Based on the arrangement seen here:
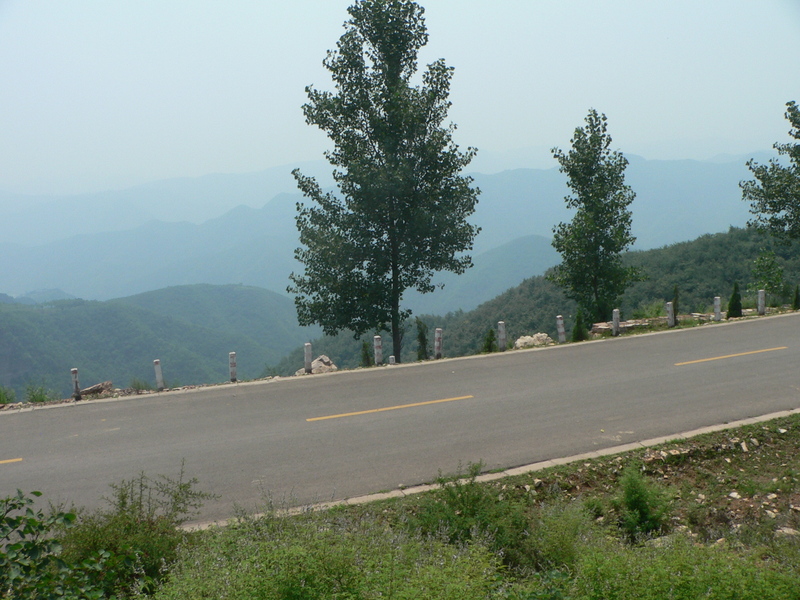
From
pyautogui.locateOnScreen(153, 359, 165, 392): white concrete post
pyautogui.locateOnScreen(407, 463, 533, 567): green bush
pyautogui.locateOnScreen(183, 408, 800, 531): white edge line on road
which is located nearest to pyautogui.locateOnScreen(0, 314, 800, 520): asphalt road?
pyautogui.locateOnScreen(183, 408, 800, 531): white edge line on road

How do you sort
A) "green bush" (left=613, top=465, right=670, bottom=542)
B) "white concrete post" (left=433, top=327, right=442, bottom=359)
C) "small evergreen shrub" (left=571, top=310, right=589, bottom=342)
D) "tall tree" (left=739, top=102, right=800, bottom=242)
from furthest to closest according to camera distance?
"tall tree" (left=739, top=102, right=800, bottom=242)
"small evergreen shrub" (left=571, top=310, right=589, bottom=342)
"white concrete post" (left=433, top=327, right=442, bottom=359)
"green bush" (left=613, top=465, right=670, bottom=542)

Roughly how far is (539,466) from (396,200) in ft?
49.1

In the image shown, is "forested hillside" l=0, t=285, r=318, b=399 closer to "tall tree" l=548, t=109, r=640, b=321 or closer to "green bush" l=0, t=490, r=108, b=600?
"tall tree" l=548, t=109, r=640, b=321

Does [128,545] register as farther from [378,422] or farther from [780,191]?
[780,191]

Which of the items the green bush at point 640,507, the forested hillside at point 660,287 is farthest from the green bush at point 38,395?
the forested hillside at point 660,287

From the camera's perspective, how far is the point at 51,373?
126750mm

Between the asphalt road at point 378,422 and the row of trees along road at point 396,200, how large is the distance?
7.78 metres

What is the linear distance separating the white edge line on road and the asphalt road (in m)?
0.18

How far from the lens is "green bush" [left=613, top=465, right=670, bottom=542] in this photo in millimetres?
6809

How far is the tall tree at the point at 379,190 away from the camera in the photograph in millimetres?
21328

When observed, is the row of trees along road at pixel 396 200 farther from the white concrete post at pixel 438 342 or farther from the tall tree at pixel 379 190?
the white concrete post at pixel 438 342

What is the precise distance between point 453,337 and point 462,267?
149ft

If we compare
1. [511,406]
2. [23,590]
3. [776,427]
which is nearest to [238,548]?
[23,590]

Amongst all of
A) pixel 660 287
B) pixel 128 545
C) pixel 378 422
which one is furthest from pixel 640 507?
pixel 660 287
